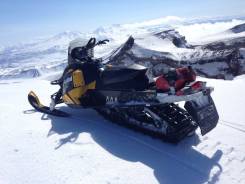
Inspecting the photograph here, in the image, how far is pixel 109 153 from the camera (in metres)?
5.28

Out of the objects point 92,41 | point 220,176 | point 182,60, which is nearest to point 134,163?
point 220,176

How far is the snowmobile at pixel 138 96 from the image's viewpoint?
17.0ft

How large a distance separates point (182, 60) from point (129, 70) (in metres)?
23.4

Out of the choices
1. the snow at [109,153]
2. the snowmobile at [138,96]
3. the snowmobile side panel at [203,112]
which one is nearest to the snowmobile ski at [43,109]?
the snowmobile at [138,96]

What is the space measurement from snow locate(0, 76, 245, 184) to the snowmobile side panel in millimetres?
385

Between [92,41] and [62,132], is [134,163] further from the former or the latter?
[92,41]

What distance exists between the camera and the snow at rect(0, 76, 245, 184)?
4480 millimetres

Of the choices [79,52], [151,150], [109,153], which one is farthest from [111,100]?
[79,52]

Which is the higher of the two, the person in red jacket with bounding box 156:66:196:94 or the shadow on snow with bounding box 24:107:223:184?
the person in red jacket with bounding box 156:66:196:94

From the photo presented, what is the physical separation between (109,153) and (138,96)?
1.27 metres

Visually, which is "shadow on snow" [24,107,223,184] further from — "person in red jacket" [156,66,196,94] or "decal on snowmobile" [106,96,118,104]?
"person in red jacket" [156,66,196,94]

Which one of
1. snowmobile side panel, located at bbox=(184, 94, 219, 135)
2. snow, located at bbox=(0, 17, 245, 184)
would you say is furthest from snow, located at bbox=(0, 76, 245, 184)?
snowmobile side panel, located at bbox=(184, 94, 219, 135)

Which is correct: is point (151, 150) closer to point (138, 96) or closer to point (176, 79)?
point (138, 96)

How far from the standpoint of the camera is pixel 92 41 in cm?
749
